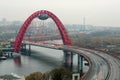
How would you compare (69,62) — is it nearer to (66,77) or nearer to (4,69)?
(4,69)

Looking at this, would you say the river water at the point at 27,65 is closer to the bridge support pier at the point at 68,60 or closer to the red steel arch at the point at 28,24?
the bridge support pier at the point at 68,60

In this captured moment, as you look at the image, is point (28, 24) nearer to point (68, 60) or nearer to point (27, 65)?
point (68, 60)

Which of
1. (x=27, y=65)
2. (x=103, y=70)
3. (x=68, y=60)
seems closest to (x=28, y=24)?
(x=68, y=60)

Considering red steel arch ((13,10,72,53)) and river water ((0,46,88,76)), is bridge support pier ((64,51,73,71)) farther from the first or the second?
red steel arch ((13,10,72,53))

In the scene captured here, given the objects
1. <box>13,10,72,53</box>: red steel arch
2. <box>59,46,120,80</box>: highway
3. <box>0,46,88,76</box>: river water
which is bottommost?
<box>0,46,88,76</box>: river water

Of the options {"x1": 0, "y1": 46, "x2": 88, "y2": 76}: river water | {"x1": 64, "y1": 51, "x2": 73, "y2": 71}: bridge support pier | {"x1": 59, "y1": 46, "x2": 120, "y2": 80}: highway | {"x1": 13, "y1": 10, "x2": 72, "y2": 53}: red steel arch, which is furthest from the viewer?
{"x1": 13, "y1": 10, "x2": 72, "y2": 53}: red steel arch

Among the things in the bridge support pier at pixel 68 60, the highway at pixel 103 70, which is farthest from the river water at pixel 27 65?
the highway at pixel 103 70

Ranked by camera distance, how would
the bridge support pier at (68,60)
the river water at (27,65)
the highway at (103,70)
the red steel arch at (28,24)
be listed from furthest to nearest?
the red steel arch at (28,24) → the bridge support pier at (68,60) → the river water at (27,65) → the highway at (103,70)

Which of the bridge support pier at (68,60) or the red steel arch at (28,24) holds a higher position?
the red steel arch at (28,24)

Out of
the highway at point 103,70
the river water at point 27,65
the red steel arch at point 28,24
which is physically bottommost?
the river water at point 27,65

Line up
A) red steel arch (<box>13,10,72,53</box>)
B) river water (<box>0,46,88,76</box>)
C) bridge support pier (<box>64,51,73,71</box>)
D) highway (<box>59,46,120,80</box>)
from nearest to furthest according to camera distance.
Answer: highway (<box>59,46,120,80</box>) → river water (<box>0,46,88,76</box>) → bridge support pier (<box>64,51,73,71</box>) → red steel arch (<box>13,10,72,53</box>)

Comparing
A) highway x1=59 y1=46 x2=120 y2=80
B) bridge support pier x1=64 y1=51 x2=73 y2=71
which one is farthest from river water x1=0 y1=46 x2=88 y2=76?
highway x1=59 y1=46 x2=120 y2=80
